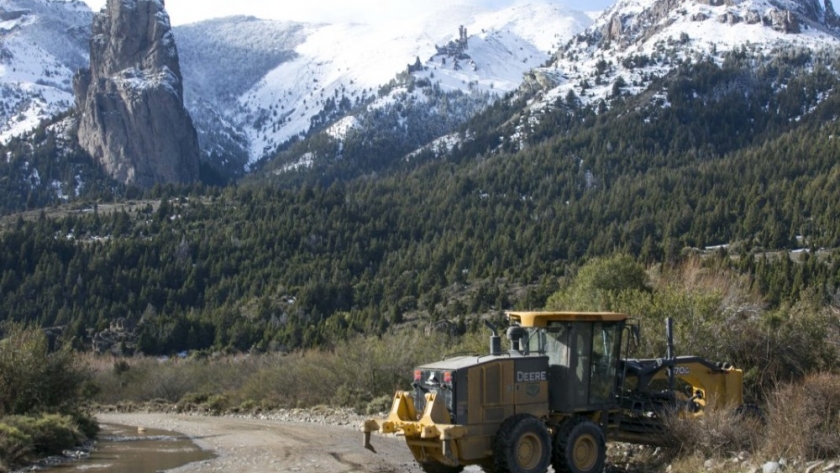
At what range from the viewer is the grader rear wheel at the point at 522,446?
15.4 metres

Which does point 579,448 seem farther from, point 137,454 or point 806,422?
point 137,454

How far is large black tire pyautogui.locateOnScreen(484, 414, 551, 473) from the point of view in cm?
1537

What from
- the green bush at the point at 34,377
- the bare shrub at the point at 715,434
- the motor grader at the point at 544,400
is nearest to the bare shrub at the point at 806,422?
the bare shrub at the point at 715,434

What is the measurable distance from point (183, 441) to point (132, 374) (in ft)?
146

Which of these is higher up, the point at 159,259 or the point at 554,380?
the point at 554,380

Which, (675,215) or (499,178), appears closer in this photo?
(675,215)

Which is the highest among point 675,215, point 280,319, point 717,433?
point 717,433

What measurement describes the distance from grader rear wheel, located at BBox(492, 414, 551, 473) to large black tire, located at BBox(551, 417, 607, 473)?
0.32 metres

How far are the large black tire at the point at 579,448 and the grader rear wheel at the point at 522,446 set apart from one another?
320mm

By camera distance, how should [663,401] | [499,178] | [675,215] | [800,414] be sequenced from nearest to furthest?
[800,414], [663,401], [675,215], [499,178]

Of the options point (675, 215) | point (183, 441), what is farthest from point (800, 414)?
point (675, 215)

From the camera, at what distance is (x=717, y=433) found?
16.2 metres

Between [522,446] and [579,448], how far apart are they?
1309 mm

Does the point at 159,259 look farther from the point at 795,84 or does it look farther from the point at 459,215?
the point at 795,84
